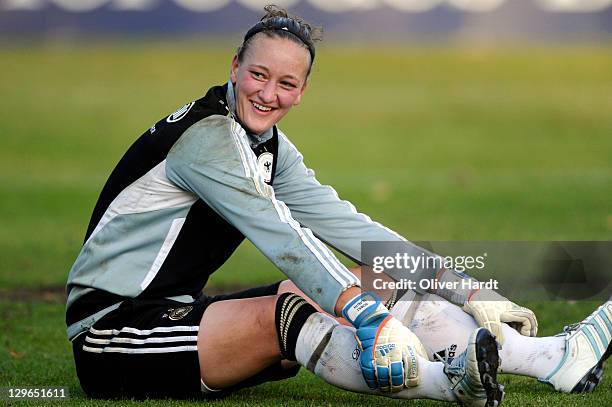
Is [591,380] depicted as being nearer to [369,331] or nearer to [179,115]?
[369,331]

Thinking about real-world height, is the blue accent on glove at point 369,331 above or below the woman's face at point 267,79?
below

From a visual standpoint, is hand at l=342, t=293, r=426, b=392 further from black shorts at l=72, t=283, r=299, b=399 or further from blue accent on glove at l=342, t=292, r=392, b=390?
black shorts at l=72, t=283, r=299, b=399

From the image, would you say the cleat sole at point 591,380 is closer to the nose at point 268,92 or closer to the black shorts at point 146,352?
the black shorts at point 146,352

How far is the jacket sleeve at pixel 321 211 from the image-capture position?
5.57m

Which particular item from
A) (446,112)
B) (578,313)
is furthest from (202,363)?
(446,112)

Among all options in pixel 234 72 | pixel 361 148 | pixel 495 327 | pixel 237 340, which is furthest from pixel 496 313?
pixel 361 148

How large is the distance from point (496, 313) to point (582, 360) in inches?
17.5

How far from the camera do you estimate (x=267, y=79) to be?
5059mm

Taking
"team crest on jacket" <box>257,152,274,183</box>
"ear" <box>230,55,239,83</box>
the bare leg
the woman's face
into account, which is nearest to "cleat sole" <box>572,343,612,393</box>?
the bare leg

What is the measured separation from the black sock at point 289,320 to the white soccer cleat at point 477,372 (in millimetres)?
625

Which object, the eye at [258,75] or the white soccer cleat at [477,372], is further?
the eye at [258,75]

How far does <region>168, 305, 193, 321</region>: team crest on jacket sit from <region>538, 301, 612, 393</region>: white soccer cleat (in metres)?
1.63

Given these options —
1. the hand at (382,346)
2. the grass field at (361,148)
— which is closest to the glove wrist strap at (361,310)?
the hand at (382,346)

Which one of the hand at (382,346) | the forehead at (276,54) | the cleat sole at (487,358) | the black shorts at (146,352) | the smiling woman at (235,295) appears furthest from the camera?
the forehead at (276,54)
